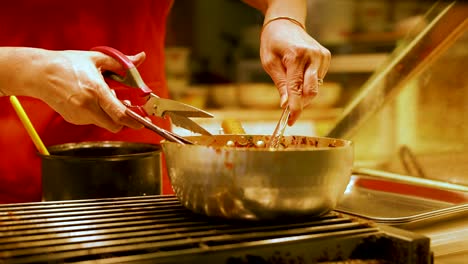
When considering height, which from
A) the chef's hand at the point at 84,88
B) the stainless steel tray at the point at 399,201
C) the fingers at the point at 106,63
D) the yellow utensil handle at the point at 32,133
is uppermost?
the fingers at the point at 106,63

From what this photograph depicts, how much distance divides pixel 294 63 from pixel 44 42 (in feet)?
2.15

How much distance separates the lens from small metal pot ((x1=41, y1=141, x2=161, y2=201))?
0.98 metres

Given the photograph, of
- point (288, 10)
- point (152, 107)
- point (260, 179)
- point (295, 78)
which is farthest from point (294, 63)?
point (260, 179)

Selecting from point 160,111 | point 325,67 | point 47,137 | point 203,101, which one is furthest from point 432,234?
point 203,101

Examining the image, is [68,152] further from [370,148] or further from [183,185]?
[370,148]

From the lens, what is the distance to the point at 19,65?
3.34 feet

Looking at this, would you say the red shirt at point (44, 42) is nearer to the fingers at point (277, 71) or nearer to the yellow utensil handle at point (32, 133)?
the yellow utensil handle at point (32, 133)

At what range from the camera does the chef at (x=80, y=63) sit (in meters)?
0.98

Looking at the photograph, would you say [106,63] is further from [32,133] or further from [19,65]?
[32,133]

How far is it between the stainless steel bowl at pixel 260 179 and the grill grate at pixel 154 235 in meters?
0.03

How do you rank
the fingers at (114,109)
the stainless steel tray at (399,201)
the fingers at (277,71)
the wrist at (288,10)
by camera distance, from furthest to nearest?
the wrist at (288,10), the fingers at (277,71), the stainless steel tray at (399,201), the fingers at (114,109)

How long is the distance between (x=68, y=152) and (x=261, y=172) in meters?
0.53

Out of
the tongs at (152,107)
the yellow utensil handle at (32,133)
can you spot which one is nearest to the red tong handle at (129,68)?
the tongs at (152,107)

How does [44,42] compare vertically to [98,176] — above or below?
above
